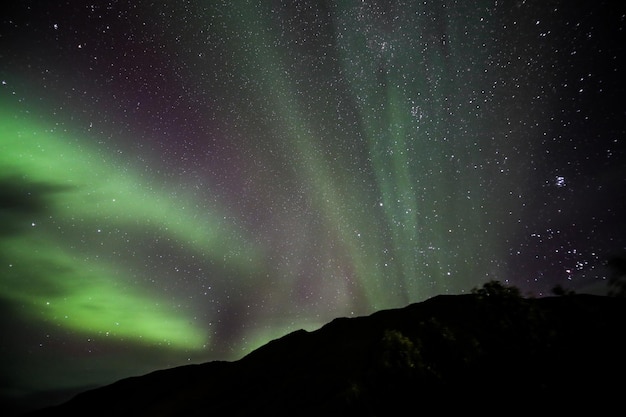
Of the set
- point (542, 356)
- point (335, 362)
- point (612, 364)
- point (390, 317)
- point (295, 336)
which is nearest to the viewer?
point (612, 364)

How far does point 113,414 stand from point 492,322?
1708 inches

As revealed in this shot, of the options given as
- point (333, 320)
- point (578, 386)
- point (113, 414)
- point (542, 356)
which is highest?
point (333, 320)

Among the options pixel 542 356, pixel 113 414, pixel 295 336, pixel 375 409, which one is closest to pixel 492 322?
pixel 542 356

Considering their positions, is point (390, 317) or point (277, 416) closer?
point (277, 416)

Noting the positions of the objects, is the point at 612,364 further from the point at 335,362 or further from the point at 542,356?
the point at 335,362

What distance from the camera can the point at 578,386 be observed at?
27.6ft

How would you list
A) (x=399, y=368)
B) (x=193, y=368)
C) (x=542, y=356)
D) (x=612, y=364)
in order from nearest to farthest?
(x=612, y=364), (x=542, y=356), (x=399, y=368), (x=193, y=368)

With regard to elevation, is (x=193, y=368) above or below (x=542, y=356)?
above

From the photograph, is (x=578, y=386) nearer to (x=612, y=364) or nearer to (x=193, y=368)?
(x=612, y=364)

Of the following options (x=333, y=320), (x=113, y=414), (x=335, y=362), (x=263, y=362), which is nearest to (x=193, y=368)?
(x=113, y=414)

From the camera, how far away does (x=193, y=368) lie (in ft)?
160

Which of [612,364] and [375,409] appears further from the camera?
[375,409]

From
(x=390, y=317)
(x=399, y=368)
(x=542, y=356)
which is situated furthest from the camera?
(x=390, y=317)

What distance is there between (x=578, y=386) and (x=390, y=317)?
2934 centimetres
